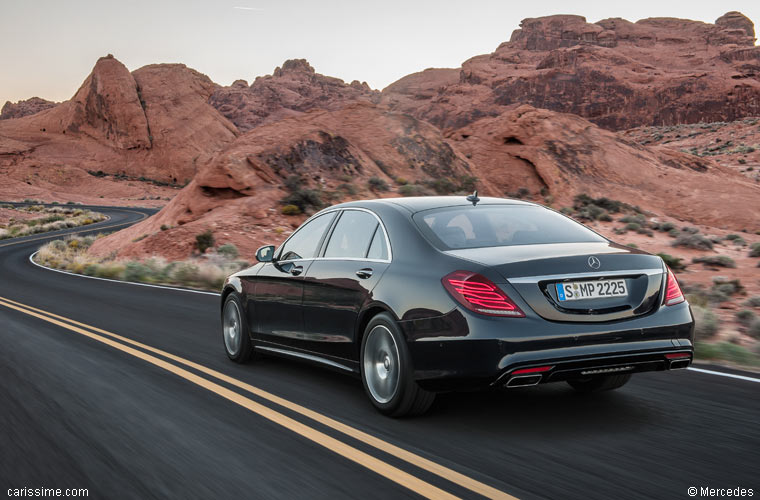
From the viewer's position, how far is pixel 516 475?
3961 millimetres

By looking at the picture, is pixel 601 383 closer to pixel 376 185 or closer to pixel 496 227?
pixel 496 227

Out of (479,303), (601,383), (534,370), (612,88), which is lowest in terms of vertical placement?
(601,383)

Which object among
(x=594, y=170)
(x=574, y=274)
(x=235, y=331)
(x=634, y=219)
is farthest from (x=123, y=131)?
(x=574, y=274)

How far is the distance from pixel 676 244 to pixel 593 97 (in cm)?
8472

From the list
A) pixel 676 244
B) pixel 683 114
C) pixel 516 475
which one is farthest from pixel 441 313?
pixel 683 114

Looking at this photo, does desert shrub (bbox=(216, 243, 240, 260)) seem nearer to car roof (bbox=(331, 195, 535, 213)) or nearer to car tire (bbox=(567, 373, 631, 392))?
Result: car roof (bbox=(331, 195, 535, 213))

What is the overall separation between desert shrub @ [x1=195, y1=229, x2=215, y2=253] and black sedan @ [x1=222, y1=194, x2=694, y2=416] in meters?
19.1

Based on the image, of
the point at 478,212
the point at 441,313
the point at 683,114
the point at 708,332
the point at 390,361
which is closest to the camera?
the point at 441,313

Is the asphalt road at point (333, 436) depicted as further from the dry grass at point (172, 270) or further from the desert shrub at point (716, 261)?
the desert shrub at point (716, 261)

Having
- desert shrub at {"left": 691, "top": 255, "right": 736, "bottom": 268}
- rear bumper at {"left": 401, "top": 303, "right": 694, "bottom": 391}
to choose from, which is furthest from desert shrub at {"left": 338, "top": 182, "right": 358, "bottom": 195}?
rear bumper at {"left": 401, "top": 303, "right": 694, "bottom": 391}

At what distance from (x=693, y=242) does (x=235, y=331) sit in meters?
19.6

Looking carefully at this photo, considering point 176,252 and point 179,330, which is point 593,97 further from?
point 179,330

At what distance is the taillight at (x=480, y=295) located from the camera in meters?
4.57

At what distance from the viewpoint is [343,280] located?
577 centimetres
